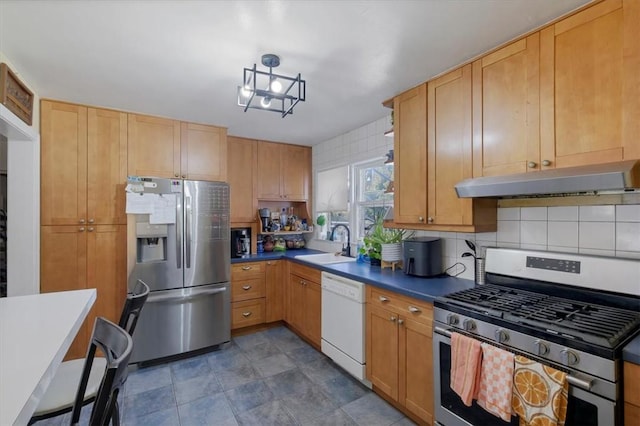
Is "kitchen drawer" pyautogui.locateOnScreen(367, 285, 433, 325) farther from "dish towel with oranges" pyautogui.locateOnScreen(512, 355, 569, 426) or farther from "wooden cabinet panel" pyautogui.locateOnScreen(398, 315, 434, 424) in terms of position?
"dish towel with oranges" pyautogui.locateOnScreen(512, 355, 569, 426)

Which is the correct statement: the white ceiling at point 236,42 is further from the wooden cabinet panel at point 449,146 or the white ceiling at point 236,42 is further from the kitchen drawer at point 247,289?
the kitchen drawer at point 247,289

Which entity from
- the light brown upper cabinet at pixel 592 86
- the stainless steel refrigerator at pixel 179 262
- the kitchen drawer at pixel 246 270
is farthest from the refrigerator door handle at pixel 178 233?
the light brown upper cabinet at pixel 592 86

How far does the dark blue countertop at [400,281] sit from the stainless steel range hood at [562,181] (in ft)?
2.05

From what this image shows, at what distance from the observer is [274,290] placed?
141 inches

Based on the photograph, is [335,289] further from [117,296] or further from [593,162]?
[117,296]

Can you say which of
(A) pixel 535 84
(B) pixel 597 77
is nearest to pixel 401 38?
(A) pixel 535 84

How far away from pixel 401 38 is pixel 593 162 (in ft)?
3.77

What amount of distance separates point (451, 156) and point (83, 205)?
3.14 metres

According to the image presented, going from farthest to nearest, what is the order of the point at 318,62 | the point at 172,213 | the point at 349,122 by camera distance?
1. the point at 349,122
2. the point at 172,213
3. the point at 318,62

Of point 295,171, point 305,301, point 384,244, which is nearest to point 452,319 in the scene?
point 384,244

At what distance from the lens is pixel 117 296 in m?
2.81

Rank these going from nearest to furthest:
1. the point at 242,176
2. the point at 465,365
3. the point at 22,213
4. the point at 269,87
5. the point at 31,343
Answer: the point at 31,343 → the point at 465,365 → the point at 269,87 → the point at 22,213 → the point at 242,176

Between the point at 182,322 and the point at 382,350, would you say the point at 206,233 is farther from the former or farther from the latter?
the point at 382,350

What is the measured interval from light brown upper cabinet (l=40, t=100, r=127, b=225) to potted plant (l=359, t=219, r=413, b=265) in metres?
2.36
